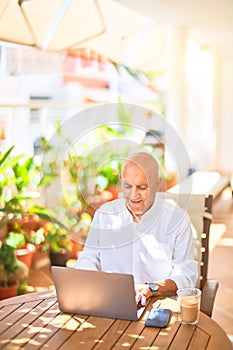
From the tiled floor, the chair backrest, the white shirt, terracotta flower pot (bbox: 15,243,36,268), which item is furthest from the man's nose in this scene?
terracotta flower pot (bbox: 15,243,36,268)

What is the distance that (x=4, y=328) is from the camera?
1775mm

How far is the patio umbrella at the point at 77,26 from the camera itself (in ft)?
13.1

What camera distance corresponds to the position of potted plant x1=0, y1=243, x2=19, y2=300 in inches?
137

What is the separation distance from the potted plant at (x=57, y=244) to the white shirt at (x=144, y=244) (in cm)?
167

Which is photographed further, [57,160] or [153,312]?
[57,160]

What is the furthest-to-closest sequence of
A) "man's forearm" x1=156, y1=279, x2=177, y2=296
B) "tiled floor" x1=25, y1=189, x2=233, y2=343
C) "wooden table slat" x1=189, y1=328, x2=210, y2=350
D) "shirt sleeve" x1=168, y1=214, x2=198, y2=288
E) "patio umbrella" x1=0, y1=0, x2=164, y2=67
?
"patio umbrella" x1=0, y1=0, x2=164, y2=67 → "tiled floor" x1=25, y1=189, x2=233, y2=343 → "shirt sleeve" x1=168, y1=214, x2=198, y2=288 → "man's forearm" x1=156, y1=279, x2=177, y2=296 → "wooden table slat" x1=189, y1=328, x2=210, y2=350

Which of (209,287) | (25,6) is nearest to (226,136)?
(25,6)

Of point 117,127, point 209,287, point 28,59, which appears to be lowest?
point 209,287

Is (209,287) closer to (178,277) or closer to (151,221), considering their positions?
(178,277)

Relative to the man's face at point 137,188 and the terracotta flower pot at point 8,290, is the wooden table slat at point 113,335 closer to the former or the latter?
the man's face at point 137,188

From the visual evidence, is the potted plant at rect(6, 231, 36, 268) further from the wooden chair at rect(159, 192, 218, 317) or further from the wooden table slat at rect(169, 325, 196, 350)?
the wooden table slat at rect(169, 325, 196, 350)

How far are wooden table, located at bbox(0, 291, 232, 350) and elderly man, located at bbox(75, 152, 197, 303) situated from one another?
371 mm

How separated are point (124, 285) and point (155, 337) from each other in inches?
7.5

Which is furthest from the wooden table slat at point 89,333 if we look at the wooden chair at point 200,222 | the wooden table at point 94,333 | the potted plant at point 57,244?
the potted plant at point 57,244
